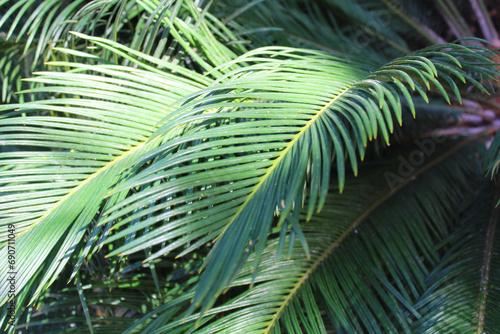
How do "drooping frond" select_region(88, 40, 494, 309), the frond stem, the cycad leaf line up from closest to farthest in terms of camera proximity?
"drooping frond" select_region(88, 40, 494, 309)
the cycad leaf
the frond stem

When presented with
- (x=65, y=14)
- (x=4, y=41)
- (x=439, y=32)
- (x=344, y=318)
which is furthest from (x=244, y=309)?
(x=439, y=32)

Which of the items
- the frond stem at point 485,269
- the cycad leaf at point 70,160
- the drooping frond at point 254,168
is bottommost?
the frond stem at point 485,269

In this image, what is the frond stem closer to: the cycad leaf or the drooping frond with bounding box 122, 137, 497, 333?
the drooping frond with bounding box 122, 137, 497, 333

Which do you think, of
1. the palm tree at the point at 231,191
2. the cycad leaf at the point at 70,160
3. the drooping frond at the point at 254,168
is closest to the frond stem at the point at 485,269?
the palm tree at the point at 231,191

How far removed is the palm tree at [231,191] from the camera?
0.56m

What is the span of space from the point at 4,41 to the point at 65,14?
0.22m

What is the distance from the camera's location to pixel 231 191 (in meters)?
0.58

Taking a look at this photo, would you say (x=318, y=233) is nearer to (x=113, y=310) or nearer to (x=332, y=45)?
(x=113, y=310)

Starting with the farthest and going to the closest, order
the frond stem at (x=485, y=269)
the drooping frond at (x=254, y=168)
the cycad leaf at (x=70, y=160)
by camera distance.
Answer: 1. the frond stem at (x=485, y=269)
2. the cycad leaf at (x=70, y=160)
3. the drooping frond at (x=254, y=168)

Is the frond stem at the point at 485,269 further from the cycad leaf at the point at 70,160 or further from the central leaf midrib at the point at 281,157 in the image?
the cycad leaf at the point at 70,160

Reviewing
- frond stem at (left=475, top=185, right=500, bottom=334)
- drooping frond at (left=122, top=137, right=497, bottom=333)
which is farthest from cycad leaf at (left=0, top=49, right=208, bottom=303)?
frond stem at (left=475, top=185, right=500, bottom=334)

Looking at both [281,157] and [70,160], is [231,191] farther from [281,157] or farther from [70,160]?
[70,160]

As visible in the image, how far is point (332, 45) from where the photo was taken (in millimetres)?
1409

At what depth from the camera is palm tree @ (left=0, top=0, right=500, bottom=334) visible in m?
0.56
